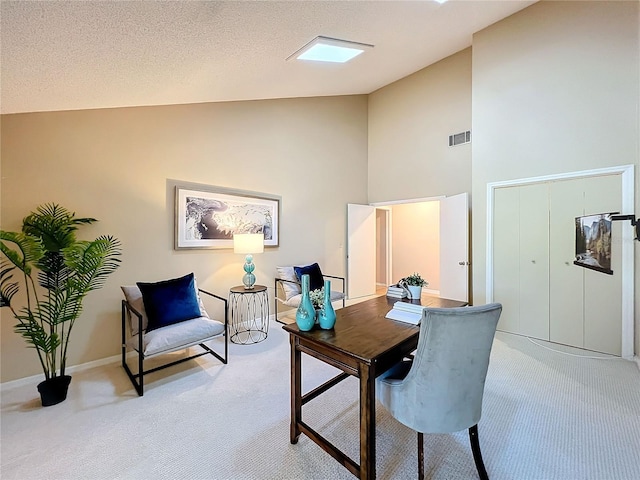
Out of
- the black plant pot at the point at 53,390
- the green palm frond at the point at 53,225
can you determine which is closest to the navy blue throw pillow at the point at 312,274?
the green palm frond at the point at 53,225

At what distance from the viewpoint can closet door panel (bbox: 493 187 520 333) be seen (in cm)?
349

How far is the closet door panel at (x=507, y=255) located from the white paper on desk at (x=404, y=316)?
2.46 metres

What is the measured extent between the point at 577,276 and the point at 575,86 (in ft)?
6.90

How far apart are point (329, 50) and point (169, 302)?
305 centimetres

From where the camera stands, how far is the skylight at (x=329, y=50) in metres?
2.58

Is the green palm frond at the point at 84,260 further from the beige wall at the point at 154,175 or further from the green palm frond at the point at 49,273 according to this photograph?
the beige wall at the point at 154,175

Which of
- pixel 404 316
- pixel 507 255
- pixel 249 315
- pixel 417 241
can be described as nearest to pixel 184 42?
pixel 404 316

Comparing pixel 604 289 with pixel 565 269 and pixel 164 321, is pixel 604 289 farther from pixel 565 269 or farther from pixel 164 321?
pixel 164 321

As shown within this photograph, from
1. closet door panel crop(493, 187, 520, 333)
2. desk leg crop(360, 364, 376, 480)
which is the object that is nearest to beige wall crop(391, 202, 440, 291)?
closet door panel crop(493, 187, 520, 333)

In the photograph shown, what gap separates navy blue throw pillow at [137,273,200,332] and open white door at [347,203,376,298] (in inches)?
123

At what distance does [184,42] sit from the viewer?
186 cm

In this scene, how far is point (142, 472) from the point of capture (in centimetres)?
151

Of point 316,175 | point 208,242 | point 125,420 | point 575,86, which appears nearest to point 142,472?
point 125,420

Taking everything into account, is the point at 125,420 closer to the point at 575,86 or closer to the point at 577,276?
the point at 577,276
